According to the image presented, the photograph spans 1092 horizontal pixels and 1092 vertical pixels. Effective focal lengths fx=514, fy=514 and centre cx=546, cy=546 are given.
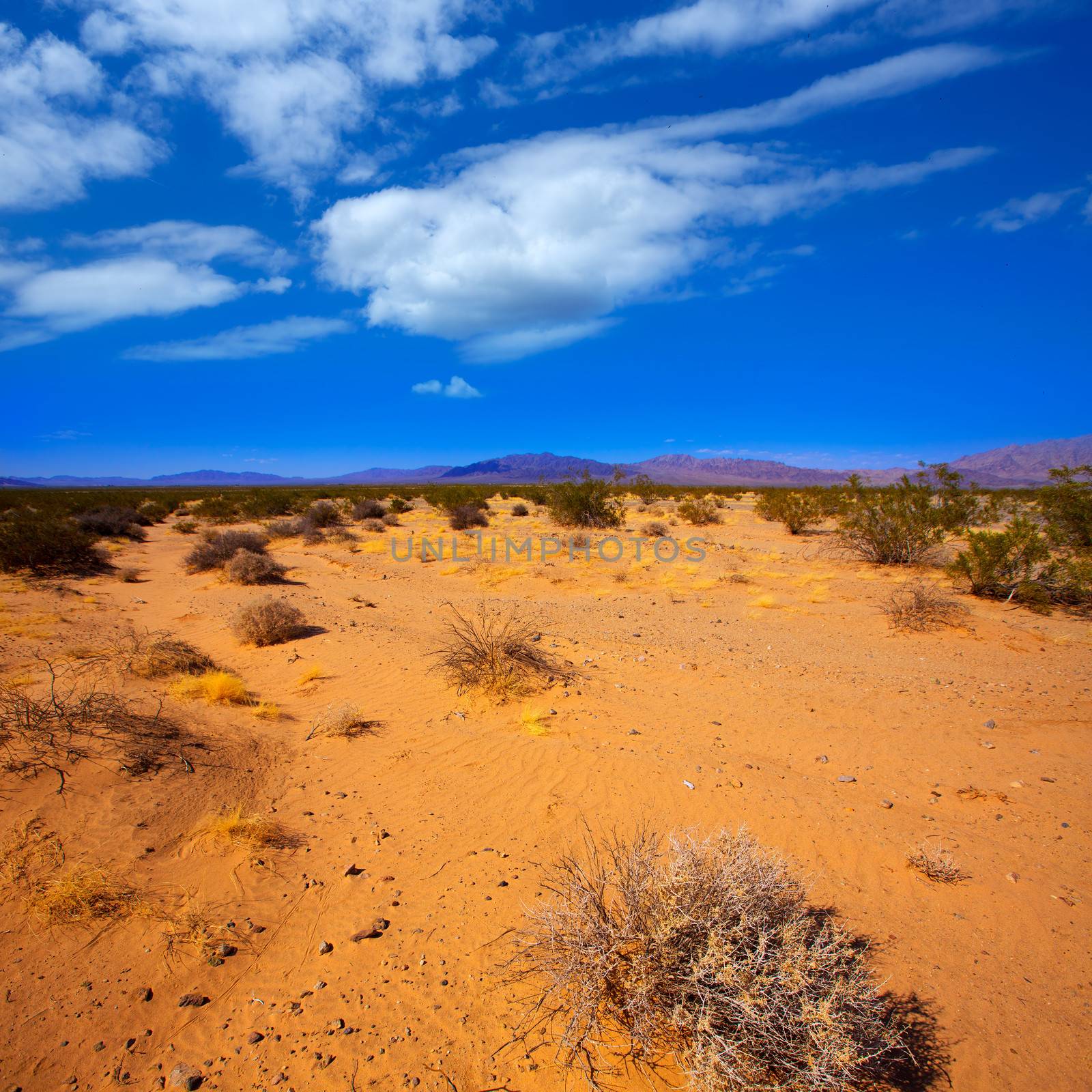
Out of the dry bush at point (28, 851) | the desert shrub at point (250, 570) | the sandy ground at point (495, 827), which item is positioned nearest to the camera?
the sandy ground at point (495, 827)

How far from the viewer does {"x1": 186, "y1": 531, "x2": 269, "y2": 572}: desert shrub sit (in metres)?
13.9

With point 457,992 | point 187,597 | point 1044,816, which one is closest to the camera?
point 457,992

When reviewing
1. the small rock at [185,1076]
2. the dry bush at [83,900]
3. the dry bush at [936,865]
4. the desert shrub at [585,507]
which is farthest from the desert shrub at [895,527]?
the dry bush at [83,900]

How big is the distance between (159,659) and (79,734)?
2.27 m

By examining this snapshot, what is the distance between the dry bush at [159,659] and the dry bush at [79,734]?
1.14 m

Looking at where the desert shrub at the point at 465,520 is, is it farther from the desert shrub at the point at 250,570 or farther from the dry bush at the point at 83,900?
the dry bush at the point at 83,900

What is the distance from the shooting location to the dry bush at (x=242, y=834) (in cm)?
376

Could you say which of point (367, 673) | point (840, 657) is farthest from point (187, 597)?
point (840, 657)

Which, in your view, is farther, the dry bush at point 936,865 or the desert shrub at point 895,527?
the desert shrub at point 895,527

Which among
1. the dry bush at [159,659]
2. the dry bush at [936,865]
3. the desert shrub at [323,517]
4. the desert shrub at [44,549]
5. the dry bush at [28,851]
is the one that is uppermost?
the desert shrub at [323,517]

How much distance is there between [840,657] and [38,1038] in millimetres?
9136

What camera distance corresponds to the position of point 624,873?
9.52 ft

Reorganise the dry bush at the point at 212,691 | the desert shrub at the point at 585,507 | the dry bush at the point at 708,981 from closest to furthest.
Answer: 1. the dry bush at the point at 708,981
2. the dry bush at the point at 212,691
3. the desert shrub at the point at 585,507

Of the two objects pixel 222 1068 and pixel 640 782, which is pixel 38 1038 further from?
pixel 640 782
